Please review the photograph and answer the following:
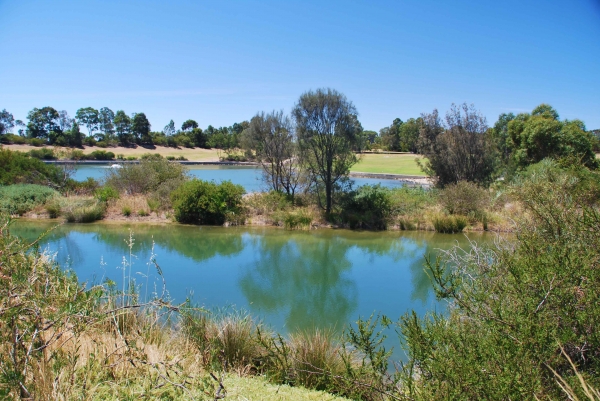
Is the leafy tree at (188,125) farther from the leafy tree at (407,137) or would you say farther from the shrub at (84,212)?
the shrub at (84,212)

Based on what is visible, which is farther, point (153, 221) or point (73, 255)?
point (153, 221)

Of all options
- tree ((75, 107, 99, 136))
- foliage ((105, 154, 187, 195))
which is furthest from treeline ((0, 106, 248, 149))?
foliage ((105, 154, 187, 195))

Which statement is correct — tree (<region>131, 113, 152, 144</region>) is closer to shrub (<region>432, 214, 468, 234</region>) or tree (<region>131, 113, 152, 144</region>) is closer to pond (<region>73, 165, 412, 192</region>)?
pond (<region>73, 165, 412, 192</region>)

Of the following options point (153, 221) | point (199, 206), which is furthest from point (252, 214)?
point (153, 221)

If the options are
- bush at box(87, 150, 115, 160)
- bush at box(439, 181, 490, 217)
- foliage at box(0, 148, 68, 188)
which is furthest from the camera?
bush at box(87, 150, 115, 160)

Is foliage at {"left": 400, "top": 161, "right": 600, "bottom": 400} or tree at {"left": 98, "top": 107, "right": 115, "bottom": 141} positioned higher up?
tree at {"left": 98, "top": 107, "right": 115, "bottom": 141}

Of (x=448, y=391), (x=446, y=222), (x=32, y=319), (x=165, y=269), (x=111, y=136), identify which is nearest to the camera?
(x=448, y=391)

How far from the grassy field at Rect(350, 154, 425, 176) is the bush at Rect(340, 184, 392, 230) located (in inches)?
840

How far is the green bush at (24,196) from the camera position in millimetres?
16188

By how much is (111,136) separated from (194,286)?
66679 mm

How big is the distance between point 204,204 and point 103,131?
6393cm

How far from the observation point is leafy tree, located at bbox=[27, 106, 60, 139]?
200ft

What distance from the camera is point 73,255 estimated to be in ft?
35.8

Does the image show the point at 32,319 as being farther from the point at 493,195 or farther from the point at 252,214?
the point at 493,195
